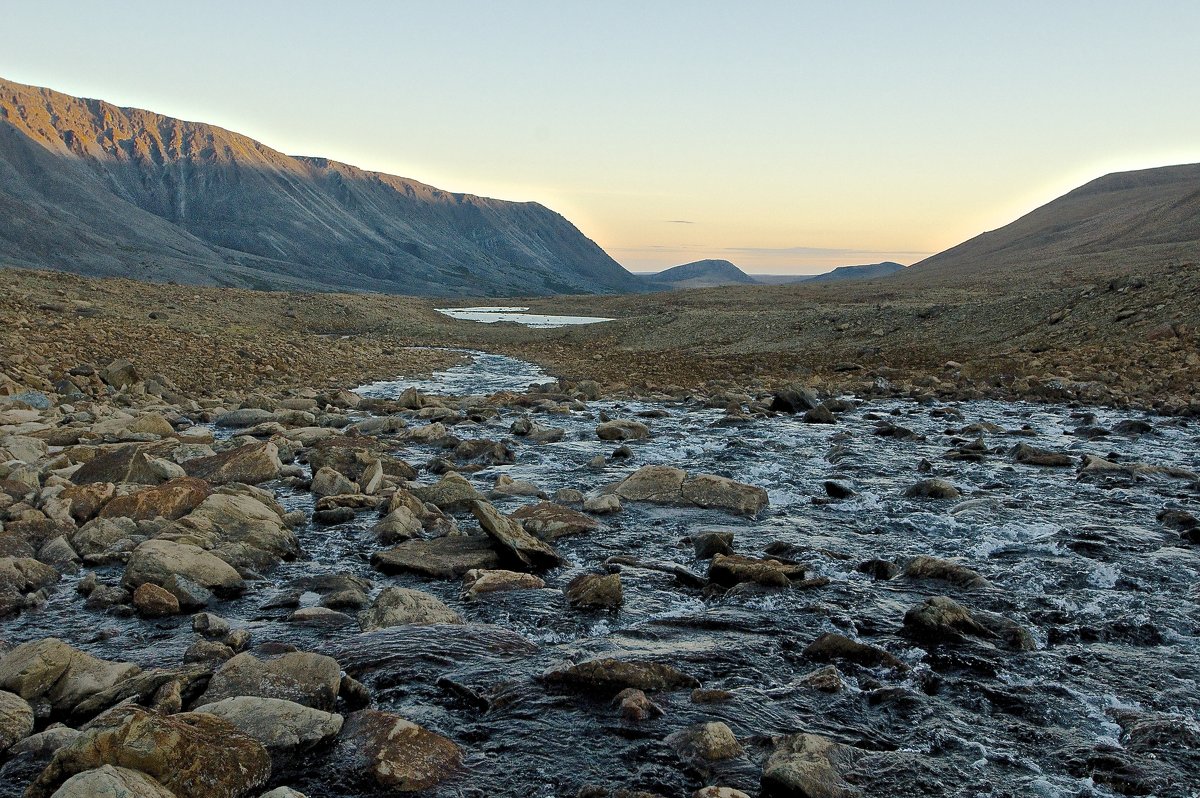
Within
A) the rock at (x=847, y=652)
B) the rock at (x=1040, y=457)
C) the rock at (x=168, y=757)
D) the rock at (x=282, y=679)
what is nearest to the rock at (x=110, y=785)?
the rock at (x=168, y=757)

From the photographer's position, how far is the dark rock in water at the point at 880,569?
9.84 metres

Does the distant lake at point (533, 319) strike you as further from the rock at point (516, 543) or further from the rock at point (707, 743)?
the rock at point (707, 743)

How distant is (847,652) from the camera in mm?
7641

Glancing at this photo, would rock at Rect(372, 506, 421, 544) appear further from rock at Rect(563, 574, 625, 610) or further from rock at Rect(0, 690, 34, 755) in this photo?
rock at Rect(0, 690, 34, 755)

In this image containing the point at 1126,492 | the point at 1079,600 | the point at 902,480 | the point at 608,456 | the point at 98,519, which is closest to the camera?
the point at 1079,600

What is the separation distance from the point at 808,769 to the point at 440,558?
587cm

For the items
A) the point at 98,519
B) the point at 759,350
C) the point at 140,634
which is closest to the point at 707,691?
the point at 140,634

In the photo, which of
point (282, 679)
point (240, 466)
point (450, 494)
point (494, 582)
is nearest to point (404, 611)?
point (494, 582)

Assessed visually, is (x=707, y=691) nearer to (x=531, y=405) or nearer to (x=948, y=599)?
(x=948, y=599)

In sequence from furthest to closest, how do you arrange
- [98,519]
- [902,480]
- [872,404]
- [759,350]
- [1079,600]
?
[759,350] < [872,404] < [902,480] < [98,519] < [1079,600]

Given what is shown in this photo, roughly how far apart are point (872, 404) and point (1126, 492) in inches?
418

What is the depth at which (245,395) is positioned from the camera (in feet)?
80.6

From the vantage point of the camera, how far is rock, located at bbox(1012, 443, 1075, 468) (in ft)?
50.2

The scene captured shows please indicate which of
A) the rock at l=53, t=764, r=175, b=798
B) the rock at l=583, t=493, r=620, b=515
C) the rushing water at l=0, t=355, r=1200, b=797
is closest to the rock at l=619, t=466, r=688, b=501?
the rushing water at l=0, t=355, r=1200, b=797
